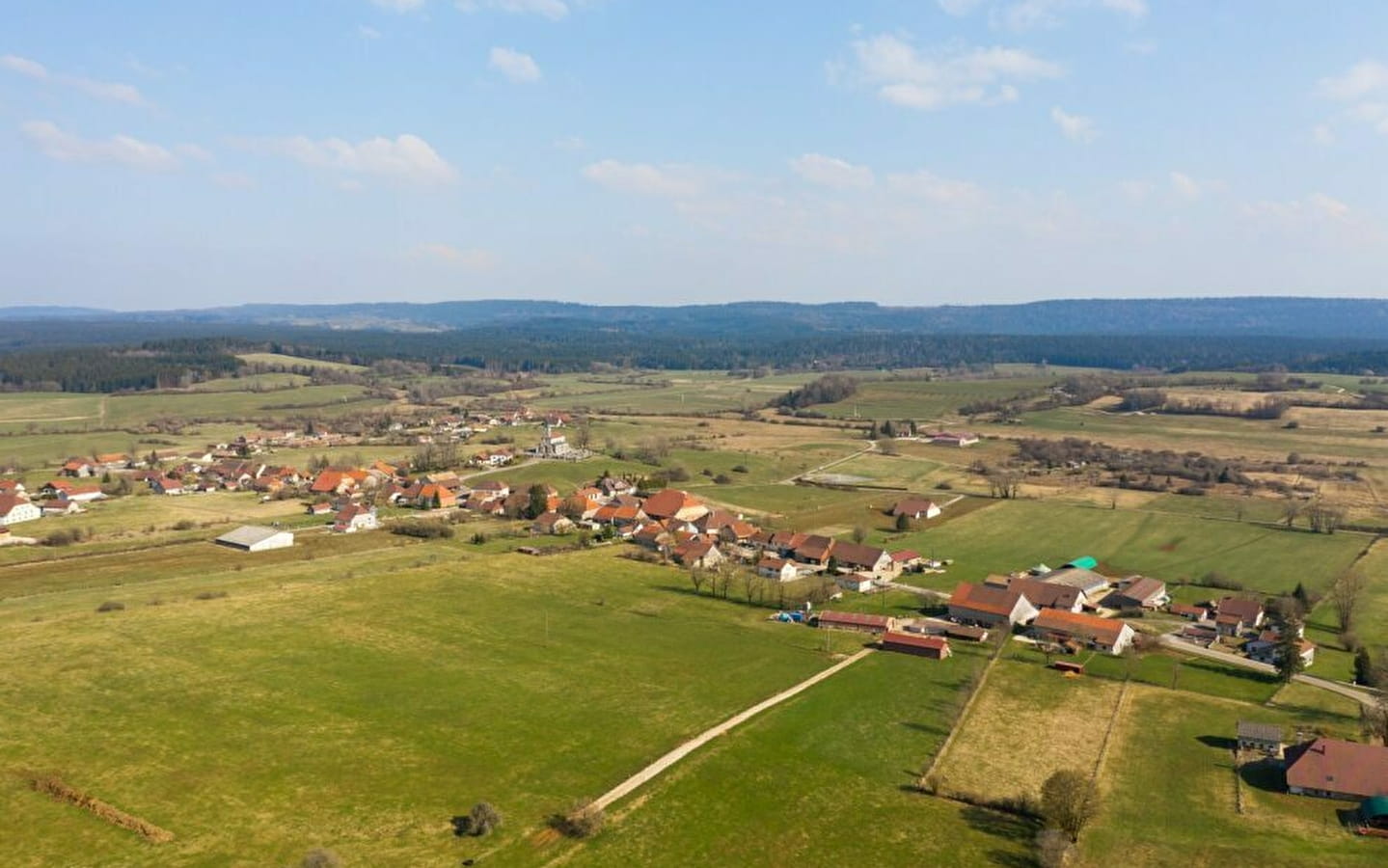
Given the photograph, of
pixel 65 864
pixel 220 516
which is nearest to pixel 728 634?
pixel 65 864

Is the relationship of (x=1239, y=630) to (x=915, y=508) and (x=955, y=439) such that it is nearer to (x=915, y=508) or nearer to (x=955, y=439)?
(x=915, y=508)

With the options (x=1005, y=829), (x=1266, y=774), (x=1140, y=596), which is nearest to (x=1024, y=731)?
(x=1005, y=829)

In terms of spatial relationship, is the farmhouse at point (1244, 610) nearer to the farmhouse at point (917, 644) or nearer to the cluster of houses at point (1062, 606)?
the cluster of houses at point (1062, 606)

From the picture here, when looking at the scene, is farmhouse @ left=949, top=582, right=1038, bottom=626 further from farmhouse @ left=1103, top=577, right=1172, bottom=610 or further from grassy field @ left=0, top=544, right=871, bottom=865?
grassy field @ left=0, top=544, right=871, bottom=865

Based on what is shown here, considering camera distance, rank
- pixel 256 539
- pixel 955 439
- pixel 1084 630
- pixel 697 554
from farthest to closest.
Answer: pixel 955 439
pixel 256 539
pixel 697 554
pixel 1084 630

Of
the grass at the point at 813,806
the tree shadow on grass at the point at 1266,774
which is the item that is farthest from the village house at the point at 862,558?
the tree shadow on grass at the point at 1266,774

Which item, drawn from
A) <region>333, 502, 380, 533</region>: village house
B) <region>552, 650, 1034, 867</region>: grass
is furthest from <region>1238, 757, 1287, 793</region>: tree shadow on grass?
<region>333, 502, 380, 533</region>: village house
